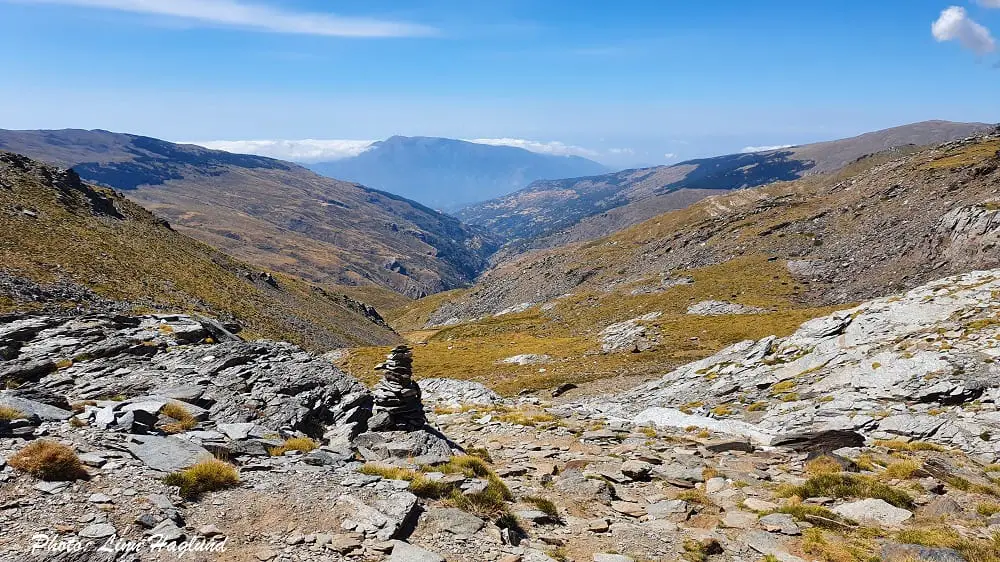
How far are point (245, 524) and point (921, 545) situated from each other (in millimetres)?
16398

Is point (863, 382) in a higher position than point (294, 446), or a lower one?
lower

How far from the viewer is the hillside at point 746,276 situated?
6181 cm

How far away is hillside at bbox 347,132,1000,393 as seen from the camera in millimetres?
61812

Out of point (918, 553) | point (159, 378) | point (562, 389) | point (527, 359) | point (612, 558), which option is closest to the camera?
point (918, 553)

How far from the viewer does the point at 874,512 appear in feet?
47.3

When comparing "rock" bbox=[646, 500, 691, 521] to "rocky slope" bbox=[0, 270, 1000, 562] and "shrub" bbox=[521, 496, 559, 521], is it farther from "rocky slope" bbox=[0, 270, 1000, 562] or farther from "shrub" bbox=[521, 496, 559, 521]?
"shrub" bbox=[521, 496, 559, 521]

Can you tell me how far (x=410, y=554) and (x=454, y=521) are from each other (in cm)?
211

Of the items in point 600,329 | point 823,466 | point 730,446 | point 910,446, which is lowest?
point 600,329

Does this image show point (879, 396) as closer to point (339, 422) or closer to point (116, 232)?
point (339, 422)

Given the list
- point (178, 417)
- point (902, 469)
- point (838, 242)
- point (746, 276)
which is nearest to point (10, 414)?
point (178, 417)

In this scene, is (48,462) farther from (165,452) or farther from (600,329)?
(600,329)

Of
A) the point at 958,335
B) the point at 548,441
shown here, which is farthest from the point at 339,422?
the point at 958,335

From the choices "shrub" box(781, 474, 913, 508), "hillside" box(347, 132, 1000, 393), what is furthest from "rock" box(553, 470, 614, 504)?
"hillside" box(347, 132, 1000, 393)

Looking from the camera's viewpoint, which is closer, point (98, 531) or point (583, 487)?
point (98, 531)
